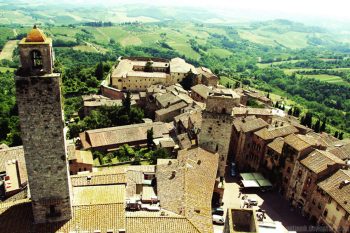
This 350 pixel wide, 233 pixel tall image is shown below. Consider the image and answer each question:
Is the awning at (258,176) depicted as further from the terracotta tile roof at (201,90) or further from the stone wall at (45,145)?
the stone wall at (45,145)

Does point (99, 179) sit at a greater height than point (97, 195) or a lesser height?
lesser

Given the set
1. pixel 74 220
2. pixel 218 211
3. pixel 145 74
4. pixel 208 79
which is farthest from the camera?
pixel 208 79

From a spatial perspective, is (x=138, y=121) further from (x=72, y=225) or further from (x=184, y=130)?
(x=72, y=225)

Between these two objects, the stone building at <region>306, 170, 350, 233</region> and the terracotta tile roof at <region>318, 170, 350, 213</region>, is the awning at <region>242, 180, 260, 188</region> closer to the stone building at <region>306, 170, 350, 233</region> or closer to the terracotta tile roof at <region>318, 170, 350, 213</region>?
the stone building at <region>306, 170, 350, 233</region>

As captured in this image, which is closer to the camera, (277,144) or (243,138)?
(277,144)

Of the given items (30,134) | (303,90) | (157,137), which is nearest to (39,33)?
(30,134)

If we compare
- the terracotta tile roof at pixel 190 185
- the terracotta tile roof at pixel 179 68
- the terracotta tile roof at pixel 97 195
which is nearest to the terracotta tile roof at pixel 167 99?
the terracotta tile roof at pixel 179 68

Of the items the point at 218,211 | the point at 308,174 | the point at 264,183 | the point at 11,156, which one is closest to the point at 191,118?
the point at 264,183

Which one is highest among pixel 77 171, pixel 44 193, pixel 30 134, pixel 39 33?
pixel 39 33

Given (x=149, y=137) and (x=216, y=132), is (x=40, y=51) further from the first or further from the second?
(x=149, y=137)
